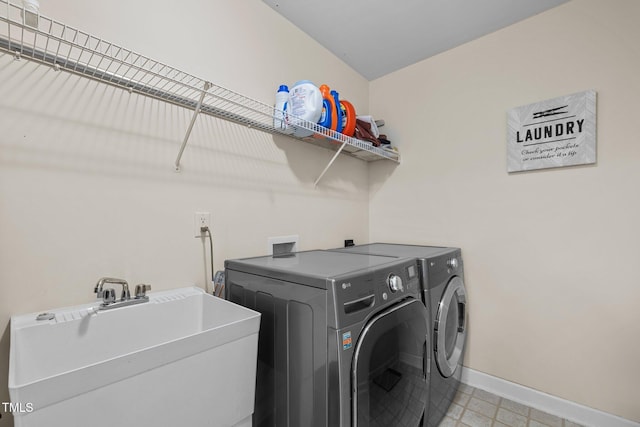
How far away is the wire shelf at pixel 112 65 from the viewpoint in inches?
35.9

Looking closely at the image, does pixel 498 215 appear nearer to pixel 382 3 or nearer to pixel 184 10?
pixel 382 3

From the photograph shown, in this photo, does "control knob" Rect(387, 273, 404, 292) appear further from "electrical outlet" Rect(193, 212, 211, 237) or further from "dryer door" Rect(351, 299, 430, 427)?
"electrical outlet" Rect(193, 212, 211, 237)

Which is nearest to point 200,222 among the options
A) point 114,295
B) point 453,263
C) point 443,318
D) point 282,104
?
point 114,295

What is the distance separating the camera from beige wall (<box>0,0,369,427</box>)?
100 cm

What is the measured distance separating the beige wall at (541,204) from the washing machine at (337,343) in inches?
39.8

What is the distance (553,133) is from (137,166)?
2.47 meters

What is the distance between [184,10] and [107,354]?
163 cm

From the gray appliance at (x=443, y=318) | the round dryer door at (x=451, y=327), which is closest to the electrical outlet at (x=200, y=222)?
the gray appliance at (x=443, y=318)

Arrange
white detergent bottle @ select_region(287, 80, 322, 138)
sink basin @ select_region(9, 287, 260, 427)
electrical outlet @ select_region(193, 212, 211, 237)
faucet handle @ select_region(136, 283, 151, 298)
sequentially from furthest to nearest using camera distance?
white detergent bottle @ select_region(287, 80, 322, 138) → electrical outlet @ select_region(193, 212, 211, 237) → faucet handle @ select_region(136, 283, 151, 298) → sink basin @ select_region(9, 287, 260, 427)

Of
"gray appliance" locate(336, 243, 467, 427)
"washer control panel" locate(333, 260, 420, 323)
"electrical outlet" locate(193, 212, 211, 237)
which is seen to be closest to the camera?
"washer control panel" locate(333, 260, 420, 323)

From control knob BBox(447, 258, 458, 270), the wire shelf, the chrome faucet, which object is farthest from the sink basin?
control knob BBox(447, 258, 458, 270)

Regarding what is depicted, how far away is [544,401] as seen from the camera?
184cm

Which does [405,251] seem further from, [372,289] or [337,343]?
[337,343]

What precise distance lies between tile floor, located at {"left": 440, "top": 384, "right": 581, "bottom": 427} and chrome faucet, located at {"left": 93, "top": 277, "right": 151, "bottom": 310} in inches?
74.1
